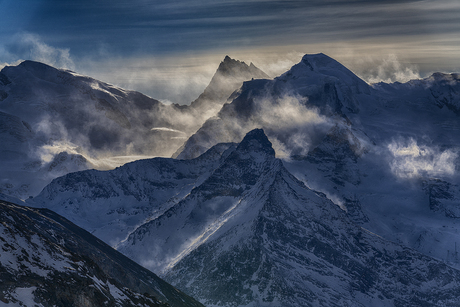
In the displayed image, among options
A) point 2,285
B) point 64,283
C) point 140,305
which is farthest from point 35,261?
point 140,305

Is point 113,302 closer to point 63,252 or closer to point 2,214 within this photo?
point 63,252

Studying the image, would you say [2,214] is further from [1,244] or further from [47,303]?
[47,303]

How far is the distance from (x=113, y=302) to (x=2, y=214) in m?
38.2

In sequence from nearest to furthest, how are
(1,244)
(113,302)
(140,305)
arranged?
(1,244), (113,302), (140,305)

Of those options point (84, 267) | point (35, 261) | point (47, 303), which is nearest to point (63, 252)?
point (84, 267)

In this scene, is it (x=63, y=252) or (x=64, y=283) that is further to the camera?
(x=63, y=252)

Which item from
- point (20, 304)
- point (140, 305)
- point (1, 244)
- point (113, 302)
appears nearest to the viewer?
point (20, 304)

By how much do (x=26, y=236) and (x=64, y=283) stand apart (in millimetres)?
18378

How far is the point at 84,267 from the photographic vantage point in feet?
592

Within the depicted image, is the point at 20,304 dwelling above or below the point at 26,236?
below

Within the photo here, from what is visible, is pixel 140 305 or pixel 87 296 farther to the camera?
pixel 140 305

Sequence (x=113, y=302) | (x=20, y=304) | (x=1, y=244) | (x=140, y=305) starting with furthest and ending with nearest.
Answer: (x=140, y=305)
(x=113, y=302)
(x=1, y=244)
(x=20, y=304)

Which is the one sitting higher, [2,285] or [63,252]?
[63,252]

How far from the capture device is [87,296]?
540 ft
